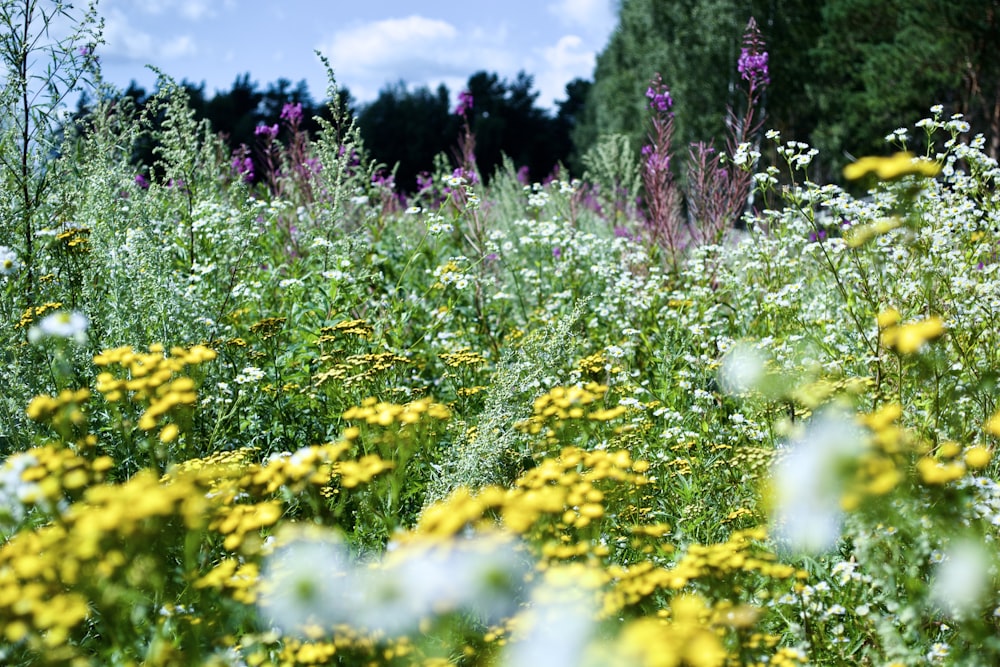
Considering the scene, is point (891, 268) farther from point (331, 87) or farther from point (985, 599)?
point (331, 87)

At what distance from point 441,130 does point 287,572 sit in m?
48.5

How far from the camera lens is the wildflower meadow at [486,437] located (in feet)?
5.41

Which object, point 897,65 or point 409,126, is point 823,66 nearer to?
point 897,65

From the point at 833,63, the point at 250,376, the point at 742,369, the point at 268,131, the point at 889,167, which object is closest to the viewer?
the point at 889,167

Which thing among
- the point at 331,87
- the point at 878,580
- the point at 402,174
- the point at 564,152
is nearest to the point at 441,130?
the point at 402,174

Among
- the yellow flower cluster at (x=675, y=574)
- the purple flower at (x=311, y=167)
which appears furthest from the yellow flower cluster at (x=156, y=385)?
the purple flower at (x=311, y=167)

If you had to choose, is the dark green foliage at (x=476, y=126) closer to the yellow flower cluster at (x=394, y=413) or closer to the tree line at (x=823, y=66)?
the tree line at (x=823, y=66)

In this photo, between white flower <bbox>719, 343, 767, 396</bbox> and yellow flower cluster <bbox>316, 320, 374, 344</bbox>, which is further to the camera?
yellow flower cluster <bbox>316, 320, 374, 344</bbox>

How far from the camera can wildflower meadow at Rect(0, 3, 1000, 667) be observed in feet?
5.41

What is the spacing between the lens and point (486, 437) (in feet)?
→ 7.98

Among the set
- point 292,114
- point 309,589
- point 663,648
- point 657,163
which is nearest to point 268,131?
point 292,114

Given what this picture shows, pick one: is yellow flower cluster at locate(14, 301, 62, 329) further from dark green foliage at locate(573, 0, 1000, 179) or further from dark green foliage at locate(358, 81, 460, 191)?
dark green foliage at locate(358, 81, 460, 191)

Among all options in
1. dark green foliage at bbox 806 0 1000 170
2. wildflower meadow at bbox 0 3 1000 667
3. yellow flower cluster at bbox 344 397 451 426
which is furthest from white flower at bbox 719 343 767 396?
dark green foliage at bbox 806 0 1000 170

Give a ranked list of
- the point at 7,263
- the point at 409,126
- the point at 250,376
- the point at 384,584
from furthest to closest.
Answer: the point at 409,126 < the point at 250,376 < the point at 7,263 < the point at 384,584
